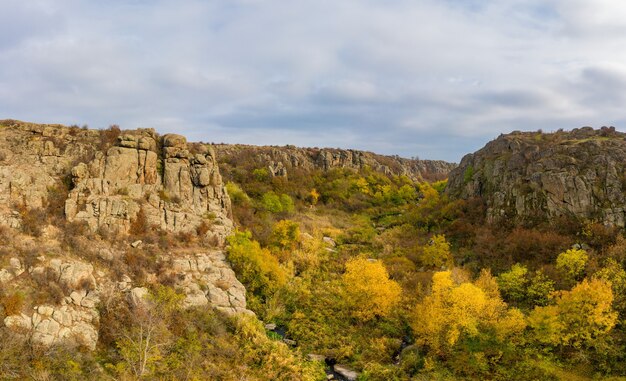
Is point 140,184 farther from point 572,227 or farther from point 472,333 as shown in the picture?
point 572,227

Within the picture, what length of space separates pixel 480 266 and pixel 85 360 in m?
36.6

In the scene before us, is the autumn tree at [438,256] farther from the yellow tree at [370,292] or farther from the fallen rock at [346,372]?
the fallen rock at [346,372]

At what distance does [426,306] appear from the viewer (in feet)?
99.4

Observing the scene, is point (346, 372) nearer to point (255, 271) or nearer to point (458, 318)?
point (458, 318)

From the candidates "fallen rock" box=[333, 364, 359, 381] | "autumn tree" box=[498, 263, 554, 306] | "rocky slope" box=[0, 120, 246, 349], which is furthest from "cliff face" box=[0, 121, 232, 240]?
"autumn tree" box=[498, 263, 554, 306]

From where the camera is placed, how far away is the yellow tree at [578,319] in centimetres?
2711

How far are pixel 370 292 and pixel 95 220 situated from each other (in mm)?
26158

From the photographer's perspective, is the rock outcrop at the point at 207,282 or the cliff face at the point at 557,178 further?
the cliff face at the point at 557,178

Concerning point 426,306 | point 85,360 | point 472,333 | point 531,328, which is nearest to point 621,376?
point 531,328

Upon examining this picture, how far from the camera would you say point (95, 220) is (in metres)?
37.7

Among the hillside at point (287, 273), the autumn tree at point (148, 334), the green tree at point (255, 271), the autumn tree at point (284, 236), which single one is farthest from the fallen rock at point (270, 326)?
the autumn tree at point (284, 236)

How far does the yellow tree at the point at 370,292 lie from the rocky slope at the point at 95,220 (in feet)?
30.8

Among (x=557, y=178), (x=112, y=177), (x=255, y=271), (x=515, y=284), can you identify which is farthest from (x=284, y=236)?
(x=557, y=178)

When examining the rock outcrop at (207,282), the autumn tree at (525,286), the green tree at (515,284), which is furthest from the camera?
the green tree at (515,284)
